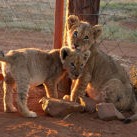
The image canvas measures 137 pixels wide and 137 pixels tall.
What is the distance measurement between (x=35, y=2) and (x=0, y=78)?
14.7 m

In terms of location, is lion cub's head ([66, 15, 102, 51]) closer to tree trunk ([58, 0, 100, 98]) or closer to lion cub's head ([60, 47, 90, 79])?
lion cub's head ([60, 47, 90, 79])

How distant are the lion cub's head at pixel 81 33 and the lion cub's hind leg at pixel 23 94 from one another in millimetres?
1134

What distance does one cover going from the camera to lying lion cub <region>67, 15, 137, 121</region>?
751cm

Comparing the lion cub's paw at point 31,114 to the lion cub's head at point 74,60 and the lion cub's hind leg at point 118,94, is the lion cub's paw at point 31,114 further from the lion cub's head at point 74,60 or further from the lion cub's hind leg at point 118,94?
the lion cub's hind leg at point 118,94

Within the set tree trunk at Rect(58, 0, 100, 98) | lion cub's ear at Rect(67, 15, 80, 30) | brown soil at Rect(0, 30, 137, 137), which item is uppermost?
tree trunk at Rect(58, 0, 100, 98)

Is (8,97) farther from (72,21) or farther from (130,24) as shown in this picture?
(130,24)

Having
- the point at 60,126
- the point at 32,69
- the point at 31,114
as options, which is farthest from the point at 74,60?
the point at 60,126

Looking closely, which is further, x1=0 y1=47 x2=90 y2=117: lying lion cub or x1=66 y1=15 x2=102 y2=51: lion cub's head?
x1=66 y1=15 x2=102 y2=51: lion cub's head

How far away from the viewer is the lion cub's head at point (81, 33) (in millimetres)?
7559

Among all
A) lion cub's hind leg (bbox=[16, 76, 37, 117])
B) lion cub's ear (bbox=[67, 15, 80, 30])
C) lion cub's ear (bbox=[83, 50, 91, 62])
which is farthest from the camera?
lion cub's ear (bbox=[67, 15, 80, 30])

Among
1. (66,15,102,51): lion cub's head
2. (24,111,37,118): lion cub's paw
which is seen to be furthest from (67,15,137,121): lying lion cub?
(24,111,37,118): lion cub's paw

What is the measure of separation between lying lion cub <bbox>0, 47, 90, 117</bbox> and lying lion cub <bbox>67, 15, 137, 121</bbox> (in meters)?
0.18

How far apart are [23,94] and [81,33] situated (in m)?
1.45

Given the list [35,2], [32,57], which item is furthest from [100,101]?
[35,2]
